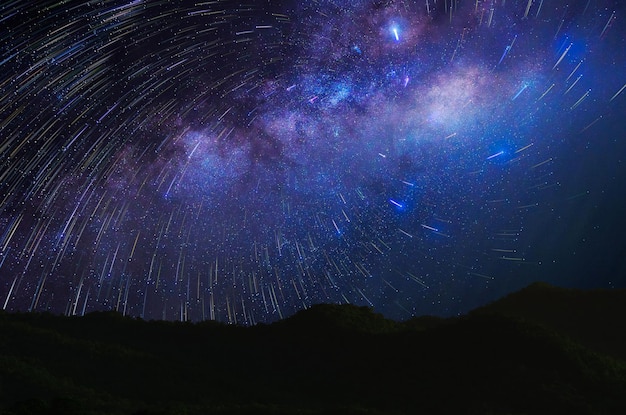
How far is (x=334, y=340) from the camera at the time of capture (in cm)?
3841

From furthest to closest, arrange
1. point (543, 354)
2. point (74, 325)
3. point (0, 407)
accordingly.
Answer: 1. point (74, 325)
2. point (543, 354)
3. point (0, 407)

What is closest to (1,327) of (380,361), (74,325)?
(74,325)

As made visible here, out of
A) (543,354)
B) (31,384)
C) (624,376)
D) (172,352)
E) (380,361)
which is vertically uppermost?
(172,352)

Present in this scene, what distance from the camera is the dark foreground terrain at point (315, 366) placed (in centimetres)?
2877

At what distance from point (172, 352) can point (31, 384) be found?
9037mm

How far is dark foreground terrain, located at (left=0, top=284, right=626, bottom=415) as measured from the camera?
1133 inches

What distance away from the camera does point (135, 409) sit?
90.6 feet

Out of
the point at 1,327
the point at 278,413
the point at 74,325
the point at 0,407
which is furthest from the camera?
the point at 74,325

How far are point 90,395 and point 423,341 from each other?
59.9 ft

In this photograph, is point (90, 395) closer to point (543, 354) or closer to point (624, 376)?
point (543, 354)

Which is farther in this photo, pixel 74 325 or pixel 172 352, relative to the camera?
pixel 74 325

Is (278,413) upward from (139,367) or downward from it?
downward

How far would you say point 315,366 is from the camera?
116 feet

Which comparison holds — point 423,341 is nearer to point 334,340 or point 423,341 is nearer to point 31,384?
point 334,340
